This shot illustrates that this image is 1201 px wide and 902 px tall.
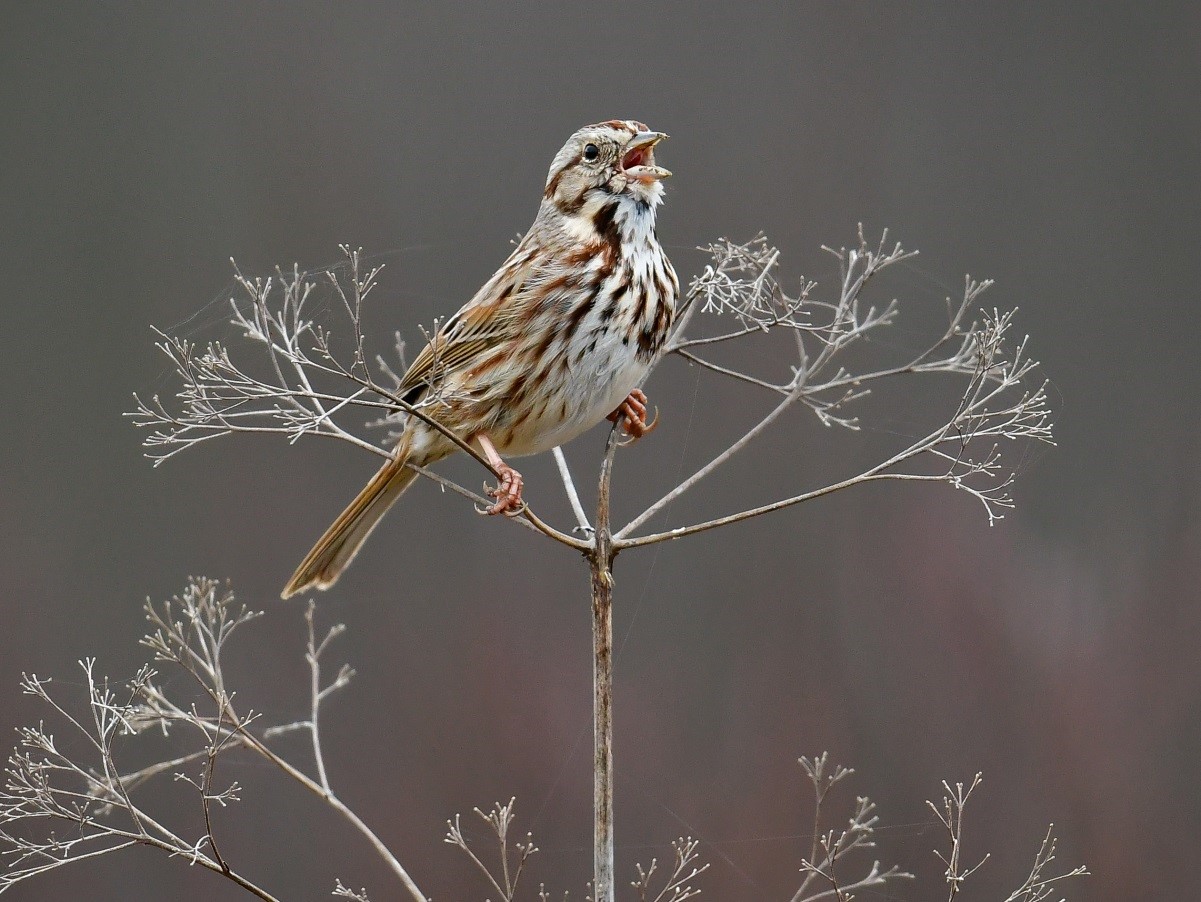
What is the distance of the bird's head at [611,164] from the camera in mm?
1723

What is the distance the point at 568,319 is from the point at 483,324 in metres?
0.14

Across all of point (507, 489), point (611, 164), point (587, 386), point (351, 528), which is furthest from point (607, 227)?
point (351, 528)

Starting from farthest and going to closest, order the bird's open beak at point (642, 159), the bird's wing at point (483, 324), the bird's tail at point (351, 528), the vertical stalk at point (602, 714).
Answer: the bird's tail at point (351, 528) → the bird's wing at point (483, 324) → the bird's open beak at point (642, 159) → the vertical stalk at point (602, 714)

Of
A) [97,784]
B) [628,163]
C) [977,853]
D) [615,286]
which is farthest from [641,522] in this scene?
[977,853]

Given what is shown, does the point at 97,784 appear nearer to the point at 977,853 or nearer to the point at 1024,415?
the point at 1024,415

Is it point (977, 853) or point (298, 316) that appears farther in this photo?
point (977, 853)

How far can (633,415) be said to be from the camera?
2004 millimetres

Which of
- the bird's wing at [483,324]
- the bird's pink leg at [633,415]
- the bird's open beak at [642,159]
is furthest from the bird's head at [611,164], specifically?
the bird's pink leg at [633,415]

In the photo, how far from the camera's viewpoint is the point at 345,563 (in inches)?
79.2

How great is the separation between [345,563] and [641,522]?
623mm

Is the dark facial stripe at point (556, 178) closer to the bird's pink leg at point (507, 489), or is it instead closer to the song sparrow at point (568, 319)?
the song sparrow at point (568, 319)

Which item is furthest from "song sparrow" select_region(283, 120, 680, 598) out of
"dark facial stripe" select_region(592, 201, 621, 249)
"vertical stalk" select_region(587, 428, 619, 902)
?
"vertical stalk" select_region(587, 428, 619, 902)

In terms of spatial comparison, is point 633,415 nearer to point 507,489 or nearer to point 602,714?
point 507,489

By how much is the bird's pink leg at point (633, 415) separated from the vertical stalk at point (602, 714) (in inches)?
16.8
